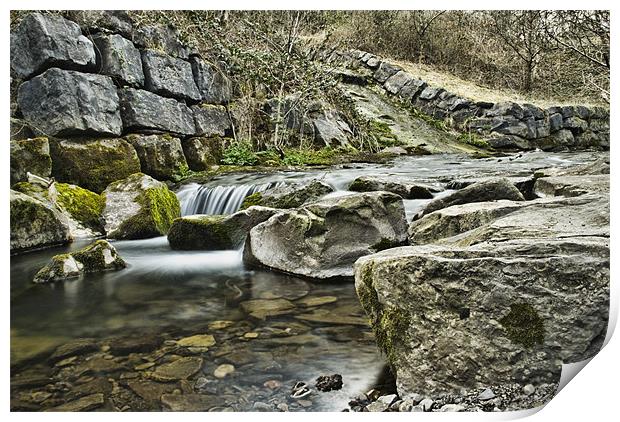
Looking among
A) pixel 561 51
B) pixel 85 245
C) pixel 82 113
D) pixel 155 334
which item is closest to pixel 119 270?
pixel 85 245

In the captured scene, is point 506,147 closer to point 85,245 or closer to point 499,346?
point 499,346

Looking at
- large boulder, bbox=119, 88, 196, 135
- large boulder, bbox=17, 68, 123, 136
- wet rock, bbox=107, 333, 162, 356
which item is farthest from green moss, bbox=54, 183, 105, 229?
wet rock, bbox=107, 333, 162, 356

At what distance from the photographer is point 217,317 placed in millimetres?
2695

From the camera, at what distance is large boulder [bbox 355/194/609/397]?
196cm

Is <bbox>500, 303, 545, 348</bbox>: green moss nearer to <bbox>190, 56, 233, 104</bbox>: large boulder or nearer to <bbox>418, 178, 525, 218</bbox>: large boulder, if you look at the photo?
<bbox>418, 178, 525, 218</bbox>: large boulder

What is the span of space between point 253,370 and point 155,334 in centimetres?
61

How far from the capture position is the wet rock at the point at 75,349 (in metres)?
2.35

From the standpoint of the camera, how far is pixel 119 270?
Answer: 303 centimetres

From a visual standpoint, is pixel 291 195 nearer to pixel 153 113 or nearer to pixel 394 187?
pixel 394 187

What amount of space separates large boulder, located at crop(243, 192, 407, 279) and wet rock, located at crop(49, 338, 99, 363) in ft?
4.01

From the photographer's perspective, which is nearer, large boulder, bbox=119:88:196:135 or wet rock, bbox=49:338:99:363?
wet rock, bbox=49:338:99:363

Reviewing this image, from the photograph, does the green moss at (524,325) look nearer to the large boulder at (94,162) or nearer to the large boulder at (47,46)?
the large boulder at (94,162)

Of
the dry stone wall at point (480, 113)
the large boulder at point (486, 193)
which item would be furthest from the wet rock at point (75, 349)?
the large boulder at point (486, 193)

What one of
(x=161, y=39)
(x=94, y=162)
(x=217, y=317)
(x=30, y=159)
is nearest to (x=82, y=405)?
(x=217, y=317)
